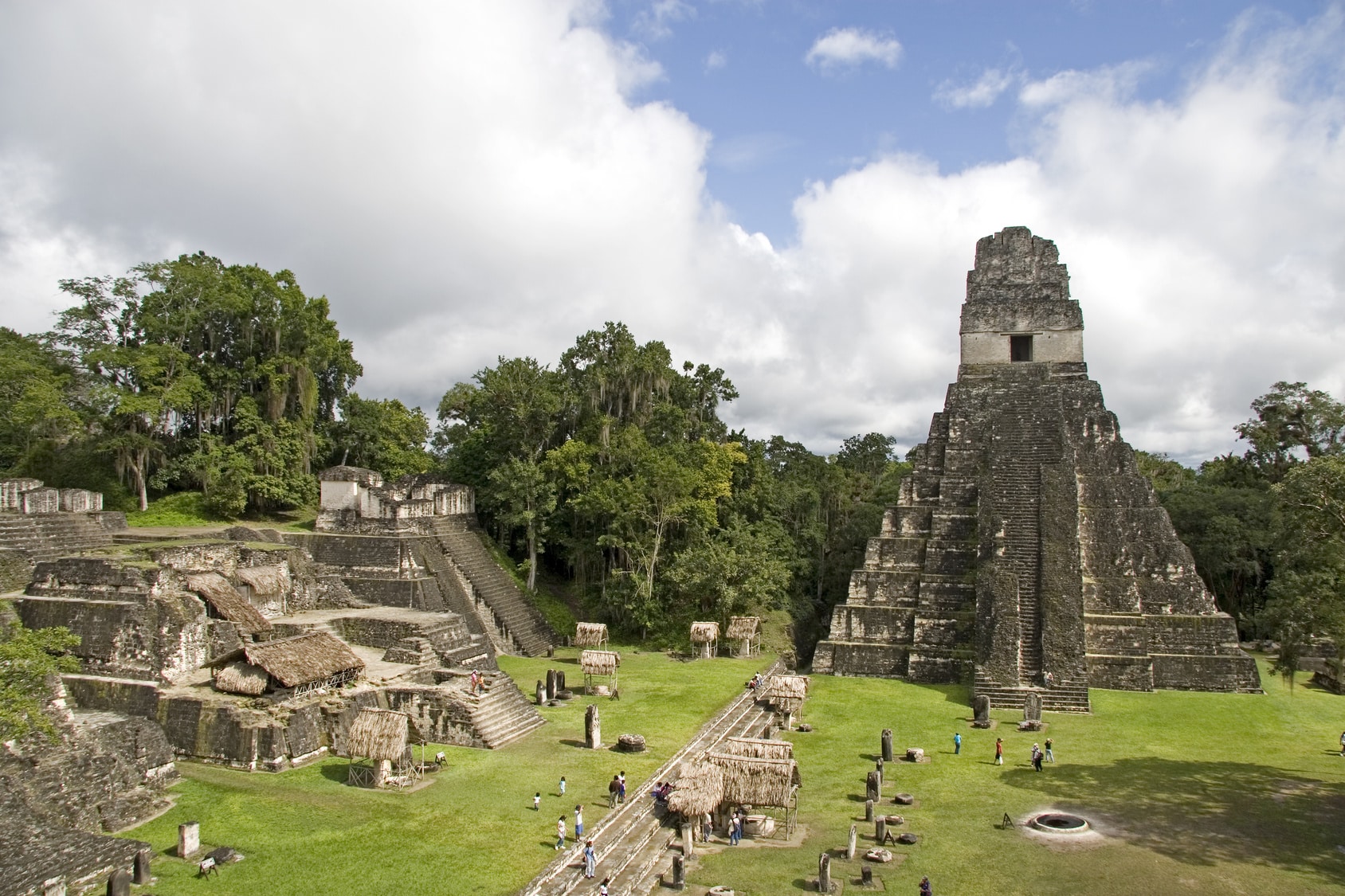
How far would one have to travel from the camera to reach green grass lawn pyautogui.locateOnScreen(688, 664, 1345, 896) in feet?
40.2

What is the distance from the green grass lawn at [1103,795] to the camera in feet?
40.2

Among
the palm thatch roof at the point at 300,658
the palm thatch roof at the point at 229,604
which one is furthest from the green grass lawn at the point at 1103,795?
the palm thatch roof at the point at 229,604

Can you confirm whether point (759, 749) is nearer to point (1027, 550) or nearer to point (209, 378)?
point (1027, 550)

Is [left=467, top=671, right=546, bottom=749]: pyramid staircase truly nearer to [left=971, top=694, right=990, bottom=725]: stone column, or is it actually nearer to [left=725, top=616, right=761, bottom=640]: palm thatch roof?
[left=725, top=616, right=761, bottom=640]: palm thatch roof

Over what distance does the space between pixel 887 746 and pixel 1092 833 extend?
15.1 feet

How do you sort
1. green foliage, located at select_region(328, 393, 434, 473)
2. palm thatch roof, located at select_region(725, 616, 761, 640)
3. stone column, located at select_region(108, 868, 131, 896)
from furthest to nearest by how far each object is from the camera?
green foliage, located at select_region(328, 393, 434, 473) → palm thatch roof, located at select_region(725, 616, 761, 640) → stone column, located at select_region(108, 868, 131, 896)

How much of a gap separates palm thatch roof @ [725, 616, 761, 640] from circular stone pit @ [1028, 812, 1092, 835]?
46.7ft

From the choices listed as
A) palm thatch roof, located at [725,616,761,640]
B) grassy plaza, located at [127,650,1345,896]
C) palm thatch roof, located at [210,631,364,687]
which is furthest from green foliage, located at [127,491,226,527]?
palm thatch roof, located at [725,616,761,640]

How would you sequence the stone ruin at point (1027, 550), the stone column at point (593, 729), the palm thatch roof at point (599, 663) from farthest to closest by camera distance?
the stone ruin at point (1027, 550) → the palm thatch roof at point (599, 663) → the stone column at point (593, 729)

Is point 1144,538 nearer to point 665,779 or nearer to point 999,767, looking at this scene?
point 999,767

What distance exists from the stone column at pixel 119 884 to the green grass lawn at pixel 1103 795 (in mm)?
7620

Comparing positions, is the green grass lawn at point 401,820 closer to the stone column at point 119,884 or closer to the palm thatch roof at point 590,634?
the stone column at point 119,884

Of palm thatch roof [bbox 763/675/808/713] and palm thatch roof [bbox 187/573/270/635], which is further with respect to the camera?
palm thatch roof [bbox 763/675/808/713]

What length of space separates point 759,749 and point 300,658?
9539 mm
